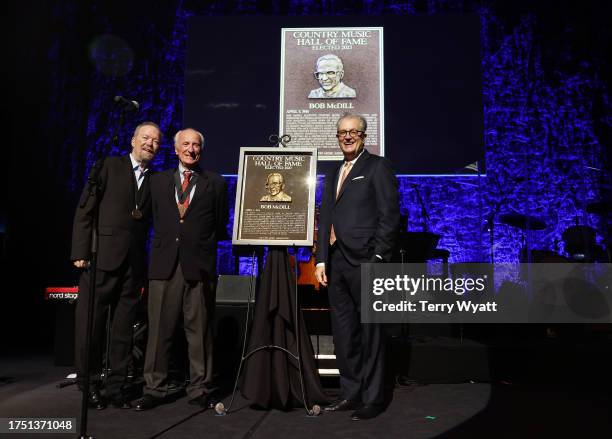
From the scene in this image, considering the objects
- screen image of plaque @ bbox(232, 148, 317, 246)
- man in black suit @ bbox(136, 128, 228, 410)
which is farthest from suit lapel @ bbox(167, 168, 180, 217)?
screen image of plaque @ bbox(232, 148, 317, 246)

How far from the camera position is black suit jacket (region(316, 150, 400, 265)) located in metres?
2.91

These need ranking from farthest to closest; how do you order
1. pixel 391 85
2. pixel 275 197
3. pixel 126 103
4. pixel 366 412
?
pixel 391 85 → pixel 275 197 → pixel 366 412 → pixel 126 103

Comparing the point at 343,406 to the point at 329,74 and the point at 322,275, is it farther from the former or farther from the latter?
the point at 329,74

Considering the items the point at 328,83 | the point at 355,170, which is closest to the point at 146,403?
the point at 355,170

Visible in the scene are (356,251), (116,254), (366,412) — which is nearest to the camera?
(366,412)

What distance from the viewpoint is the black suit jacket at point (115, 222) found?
3164 mm

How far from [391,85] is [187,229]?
426 centimetres

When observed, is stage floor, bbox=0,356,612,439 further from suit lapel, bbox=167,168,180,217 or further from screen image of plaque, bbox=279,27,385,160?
screen image of plaque, bbox=279,27,385,160

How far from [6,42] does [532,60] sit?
7327mm

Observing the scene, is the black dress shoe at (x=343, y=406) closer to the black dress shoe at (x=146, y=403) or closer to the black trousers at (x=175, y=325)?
the black trousers at (x=175, y=325)

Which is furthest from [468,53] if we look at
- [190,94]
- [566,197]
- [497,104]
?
[190,94]

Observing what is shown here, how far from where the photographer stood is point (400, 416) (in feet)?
9.43

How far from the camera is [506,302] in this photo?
545cm

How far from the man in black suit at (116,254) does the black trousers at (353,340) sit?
1369 millimetres
